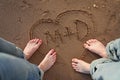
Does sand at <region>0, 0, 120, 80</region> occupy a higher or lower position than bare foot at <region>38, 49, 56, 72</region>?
higher

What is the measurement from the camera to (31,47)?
1199 millimetres

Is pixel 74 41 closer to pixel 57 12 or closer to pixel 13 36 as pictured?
pixel 57 12

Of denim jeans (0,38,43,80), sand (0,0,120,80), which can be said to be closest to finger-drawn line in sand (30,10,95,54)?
sand (0,0,120,80)

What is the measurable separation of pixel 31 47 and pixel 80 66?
0.82 feet

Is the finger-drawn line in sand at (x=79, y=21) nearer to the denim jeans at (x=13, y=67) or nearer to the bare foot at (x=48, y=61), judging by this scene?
the bare foot at (x=48, y=61)

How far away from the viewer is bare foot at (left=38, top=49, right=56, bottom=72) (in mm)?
1167

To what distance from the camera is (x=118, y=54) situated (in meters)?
1.03

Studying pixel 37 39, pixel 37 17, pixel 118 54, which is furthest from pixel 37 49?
pixel 118 54

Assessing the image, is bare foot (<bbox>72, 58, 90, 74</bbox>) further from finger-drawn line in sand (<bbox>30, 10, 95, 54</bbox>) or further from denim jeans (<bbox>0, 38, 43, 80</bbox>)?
denim jeans (<bbox>0, 38, 43, 80</bbox>)

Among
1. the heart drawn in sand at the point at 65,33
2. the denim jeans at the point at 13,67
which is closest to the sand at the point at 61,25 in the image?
the heart drawn in sand at the point at 65,33

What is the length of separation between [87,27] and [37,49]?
0.88 ft

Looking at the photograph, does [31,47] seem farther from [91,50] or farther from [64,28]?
[91,50]

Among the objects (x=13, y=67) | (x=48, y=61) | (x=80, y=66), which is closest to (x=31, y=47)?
(x=48, y=61)

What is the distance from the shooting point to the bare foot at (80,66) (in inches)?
45.2
